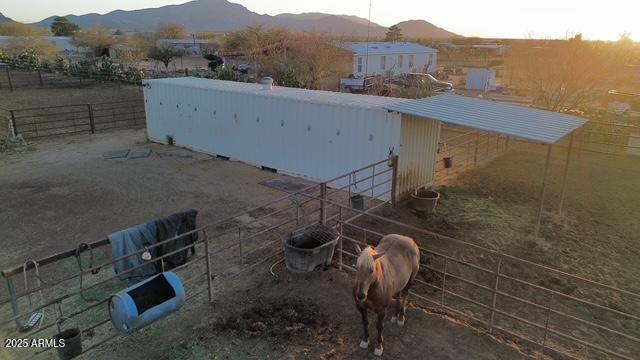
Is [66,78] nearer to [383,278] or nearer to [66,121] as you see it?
[66,121]

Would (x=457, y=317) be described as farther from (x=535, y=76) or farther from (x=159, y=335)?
(x=535, y=76)

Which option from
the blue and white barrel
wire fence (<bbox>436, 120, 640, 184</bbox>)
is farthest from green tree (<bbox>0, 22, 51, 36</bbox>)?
the blue and white barrel

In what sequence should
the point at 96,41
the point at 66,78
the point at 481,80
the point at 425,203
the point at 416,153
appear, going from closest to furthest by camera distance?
the point at 425,203
the point at 416,153
the point at 66,78
the point at 481,80
the point at 96,41

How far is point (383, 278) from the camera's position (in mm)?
5168

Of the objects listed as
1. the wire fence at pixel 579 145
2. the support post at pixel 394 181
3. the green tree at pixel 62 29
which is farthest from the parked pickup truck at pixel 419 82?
the green tree at pixel 62 29

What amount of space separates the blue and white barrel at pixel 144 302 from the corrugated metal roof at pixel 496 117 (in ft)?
20.2

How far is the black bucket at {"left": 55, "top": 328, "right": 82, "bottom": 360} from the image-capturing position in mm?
5000

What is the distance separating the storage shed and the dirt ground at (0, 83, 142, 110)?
37.0ft

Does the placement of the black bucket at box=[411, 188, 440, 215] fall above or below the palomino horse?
below

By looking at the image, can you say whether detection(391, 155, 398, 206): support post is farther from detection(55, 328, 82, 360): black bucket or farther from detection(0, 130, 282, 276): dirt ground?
detection(55, 328, 82, 360): black bucket

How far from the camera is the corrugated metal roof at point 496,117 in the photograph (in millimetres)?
8117

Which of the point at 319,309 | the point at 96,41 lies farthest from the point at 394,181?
the point at 96,41

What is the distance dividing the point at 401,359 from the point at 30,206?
979 centimetres

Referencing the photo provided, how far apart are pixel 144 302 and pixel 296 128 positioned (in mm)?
7758
